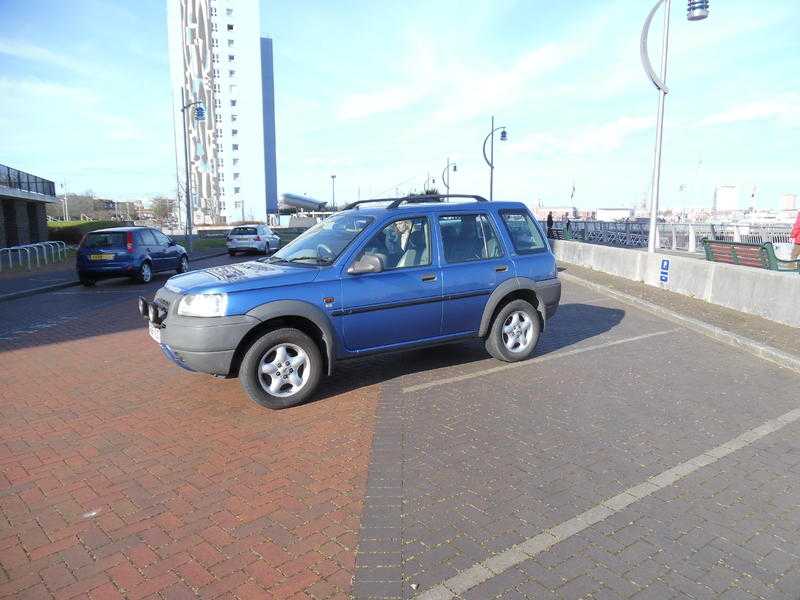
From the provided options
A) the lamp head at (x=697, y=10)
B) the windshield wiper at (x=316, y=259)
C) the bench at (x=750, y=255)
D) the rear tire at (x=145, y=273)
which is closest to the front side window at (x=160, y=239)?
the rear tire at (x=145, y=273)

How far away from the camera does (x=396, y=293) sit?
5691 mm

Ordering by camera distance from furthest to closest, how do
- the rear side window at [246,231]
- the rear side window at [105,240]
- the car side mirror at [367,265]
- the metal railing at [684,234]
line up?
the rear side window at [246,231]
the metal railing at [684,234]
the rear side window at [105,240]
the car side mirror at [367,265]

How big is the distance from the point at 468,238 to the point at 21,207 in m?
27.3

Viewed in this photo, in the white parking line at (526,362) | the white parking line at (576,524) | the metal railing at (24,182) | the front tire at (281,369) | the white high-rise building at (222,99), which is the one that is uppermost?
the white high-rise building at (222,99)

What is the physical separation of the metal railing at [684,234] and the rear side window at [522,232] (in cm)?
1773

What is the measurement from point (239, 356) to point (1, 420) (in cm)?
213

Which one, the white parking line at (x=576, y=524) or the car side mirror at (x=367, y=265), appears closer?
the white parking line at (x=576, y=524)

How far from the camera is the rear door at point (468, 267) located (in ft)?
20.0

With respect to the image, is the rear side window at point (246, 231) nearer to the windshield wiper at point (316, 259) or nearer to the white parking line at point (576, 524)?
the windshield wiper at point (316, 259)

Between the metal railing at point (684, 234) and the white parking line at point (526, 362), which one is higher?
the metal railing at point (684, 234)

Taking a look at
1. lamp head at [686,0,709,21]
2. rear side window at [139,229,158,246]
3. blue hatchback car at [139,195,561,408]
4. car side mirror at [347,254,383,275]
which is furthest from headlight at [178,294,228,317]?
lamp head at [686,0,709,21]

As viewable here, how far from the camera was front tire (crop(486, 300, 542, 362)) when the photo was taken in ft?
21.6

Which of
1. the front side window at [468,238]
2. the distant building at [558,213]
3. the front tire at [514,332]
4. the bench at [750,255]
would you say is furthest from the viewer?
the distant building at [558,213]

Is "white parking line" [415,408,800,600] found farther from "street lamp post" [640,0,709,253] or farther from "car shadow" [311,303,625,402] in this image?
"street lamp post" [640,0,709,253]
